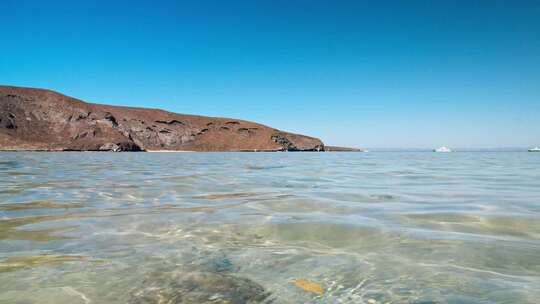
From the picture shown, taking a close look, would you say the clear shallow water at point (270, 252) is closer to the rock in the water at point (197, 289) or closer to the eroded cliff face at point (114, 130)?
the rock in the water at point (197, 289)

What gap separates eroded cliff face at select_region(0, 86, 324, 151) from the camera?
11931 cm

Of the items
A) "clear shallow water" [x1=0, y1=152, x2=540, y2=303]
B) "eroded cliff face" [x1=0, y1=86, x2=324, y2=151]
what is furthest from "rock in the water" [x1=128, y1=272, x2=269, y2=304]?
"eroded cliff face" [x1=0, y1=86, x2=324, y2=151]

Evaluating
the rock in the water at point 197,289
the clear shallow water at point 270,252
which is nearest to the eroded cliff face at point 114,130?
the clear shallow water at point 270,252

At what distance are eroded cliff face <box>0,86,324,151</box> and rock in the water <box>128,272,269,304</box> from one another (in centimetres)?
12401

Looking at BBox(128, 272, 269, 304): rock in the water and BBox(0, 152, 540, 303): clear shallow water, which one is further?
BBox(0, 152, 540, 303): clear shallow water

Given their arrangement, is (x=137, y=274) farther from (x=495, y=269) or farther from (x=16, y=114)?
(x=16, y=114)

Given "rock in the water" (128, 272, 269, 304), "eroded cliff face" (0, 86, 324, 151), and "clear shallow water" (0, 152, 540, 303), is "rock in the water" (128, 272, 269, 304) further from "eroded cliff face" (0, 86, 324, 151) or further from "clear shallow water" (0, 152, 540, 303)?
"eroded cliff face" (0, 86, 324, 151)

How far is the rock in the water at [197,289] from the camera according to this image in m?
2.48

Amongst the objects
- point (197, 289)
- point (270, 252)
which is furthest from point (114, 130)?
point (197, 289)

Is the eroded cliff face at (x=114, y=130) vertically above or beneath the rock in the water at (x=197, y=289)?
above

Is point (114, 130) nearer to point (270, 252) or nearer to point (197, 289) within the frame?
point (270, 252)

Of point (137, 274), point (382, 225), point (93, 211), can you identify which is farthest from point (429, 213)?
point (93, 211)

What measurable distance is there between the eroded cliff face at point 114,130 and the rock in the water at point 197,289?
12401 centimetres

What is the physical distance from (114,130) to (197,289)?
147773 millimetres
